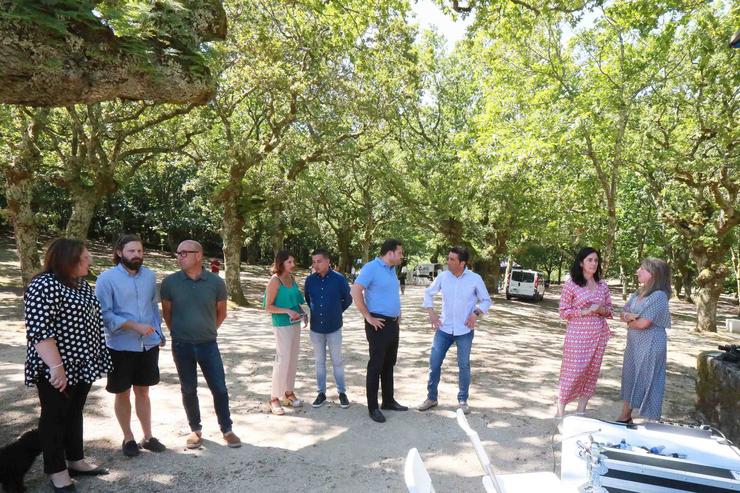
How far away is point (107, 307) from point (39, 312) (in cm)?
65

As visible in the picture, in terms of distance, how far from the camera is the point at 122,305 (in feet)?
12.9

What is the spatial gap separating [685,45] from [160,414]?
12.4 meters

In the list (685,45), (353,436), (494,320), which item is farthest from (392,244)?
(494,320)

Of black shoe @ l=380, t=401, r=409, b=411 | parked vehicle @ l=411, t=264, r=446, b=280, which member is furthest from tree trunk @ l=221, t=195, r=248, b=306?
parked vehicle @ l=411, t=264, r=446, b=280

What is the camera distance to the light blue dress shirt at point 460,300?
17.4ft

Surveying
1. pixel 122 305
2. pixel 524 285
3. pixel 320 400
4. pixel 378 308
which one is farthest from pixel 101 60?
pixel 524 285

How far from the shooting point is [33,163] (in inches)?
522

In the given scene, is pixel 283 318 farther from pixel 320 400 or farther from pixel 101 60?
pixel 101 60

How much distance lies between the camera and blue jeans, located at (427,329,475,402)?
535 centimetres

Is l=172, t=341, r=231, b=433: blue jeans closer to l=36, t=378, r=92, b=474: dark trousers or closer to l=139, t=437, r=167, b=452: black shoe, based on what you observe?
l=139, t=437, r=167, b=452: black shoe

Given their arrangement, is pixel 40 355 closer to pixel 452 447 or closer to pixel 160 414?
pixel 160 414

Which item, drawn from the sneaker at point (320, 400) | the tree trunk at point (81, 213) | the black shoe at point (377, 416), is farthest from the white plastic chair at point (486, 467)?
the tree trunk at point (81, 213)

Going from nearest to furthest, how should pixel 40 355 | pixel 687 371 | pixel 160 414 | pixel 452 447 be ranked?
pixel 40 355 → pixel 452 447 → pixel 160 414 → pixel 687 371

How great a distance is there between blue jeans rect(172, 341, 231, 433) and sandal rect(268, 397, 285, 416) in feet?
2.97
